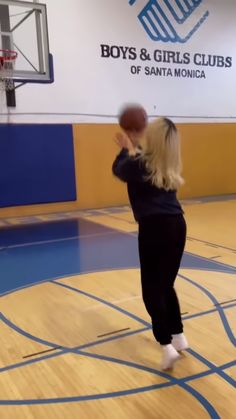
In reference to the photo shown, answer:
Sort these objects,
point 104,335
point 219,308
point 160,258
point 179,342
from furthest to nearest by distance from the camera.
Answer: point 219,308
point 104,335
point 179,342
point 160,258

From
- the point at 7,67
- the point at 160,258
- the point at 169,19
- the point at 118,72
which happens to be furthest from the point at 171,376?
the point at 169,19

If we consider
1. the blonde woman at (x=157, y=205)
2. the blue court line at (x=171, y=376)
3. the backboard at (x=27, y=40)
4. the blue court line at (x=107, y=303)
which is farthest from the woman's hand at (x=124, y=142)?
the backboard at (x=27, y=40)

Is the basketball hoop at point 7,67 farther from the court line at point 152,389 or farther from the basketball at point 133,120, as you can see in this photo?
the court line at point 152,389

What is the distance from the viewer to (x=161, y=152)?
2.00 m

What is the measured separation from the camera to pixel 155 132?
200 centimetres

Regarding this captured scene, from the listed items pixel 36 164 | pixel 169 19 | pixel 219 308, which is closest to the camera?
pixel 219 308

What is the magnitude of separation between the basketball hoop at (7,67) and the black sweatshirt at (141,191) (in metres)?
4.20

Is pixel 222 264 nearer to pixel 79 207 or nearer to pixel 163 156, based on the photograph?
pixel 163 156

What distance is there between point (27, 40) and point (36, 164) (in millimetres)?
1974

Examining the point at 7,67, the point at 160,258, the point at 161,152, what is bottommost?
the point at 160,258

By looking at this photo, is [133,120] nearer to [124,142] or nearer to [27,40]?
[124,142]

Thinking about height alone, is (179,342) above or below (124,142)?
below

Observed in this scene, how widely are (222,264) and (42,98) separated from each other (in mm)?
4424

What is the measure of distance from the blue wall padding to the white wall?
0.23 metres
